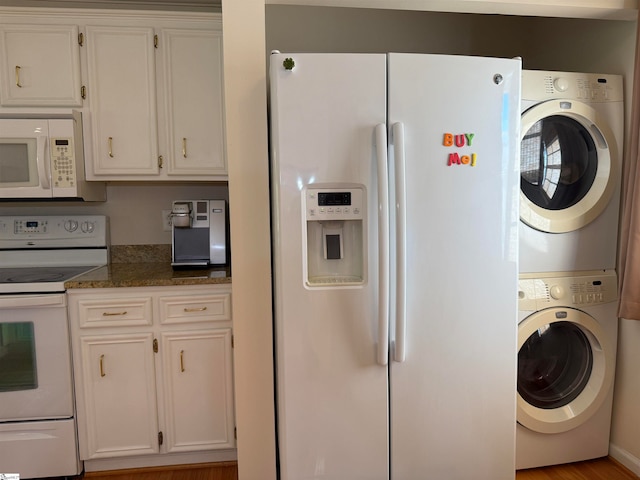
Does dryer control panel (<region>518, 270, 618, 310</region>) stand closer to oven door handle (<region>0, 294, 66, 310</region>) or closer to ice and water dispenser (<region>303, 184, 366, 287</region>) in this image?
ice and water dispenser (<region>303, 184, 366, 287</region>)

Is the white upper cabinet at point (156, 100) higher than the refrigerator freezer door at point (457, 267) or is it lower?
higher

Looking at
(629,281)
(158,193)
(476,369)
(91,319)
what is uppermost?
(158,193)

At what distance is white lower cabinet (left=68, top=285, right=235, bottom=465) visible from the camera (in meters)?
1.83

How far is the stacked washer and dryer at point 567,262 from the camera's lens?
5.67ft

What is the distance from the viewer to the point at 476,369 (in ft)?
4.88

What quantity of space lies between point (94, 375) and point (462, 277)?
1649mm

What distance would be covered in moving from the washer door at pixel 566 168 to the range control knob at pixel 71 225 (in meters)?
2.33

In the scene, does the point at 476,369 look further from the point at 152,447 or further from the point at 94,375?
the point at 94,375

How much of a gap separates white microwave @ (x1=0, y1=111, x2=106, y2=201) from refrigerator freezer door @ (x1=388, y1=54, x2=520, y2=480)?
1608mm

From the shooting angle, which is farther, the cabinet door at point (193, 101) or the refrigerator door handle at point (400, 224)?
the cabinet door at point (193, 101)

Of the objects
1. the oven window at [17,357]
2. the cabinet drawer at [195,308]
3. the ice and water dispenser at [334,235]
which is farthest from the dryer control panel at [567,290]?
the oven window at [17,357]

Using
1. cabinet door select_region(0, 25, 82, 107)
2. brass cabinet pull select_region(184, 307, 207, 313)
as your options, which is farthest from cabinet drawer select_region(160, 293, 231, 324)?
cabinet door select_region(0, 25, 82, 107)

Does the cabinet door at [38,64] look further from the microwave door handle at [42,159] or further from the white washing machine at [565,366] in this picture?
the white washing machine at [565,366]

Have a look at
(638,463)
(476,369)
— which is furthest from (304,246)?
(638,463)
